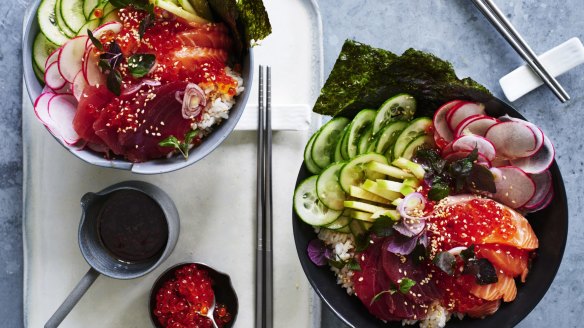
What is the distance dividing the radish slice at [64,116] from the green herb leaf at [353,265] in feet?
3.55

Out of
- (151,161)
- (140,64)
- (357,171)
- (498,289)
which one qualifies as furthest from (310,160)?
(498,289)

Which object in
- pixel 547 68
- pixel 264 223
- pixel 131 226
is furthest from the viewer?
pixel 547 68

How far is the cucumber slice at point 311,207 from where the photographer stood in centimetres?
232

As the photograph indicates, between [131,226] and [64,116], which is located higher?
[64,116]

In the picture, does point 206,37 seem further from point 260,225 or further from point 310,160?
point 260,225

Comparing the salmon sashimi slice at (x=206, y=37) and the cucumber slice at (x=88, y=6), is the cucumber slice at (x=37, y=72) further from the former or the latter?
the salmon sashimi slice at (x=206, y=37)

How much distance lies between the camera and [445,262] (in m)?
2.19

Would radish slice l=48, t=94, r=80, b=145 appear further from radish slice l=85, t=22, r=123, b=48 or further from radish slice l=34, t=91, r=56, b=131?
radish slice l=85, t=22, r=123, b=48

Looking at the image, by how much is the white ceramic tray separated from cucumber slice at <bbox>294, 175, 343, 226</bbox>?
328mm

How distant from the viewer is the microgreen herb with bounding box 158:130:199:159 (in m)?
2.27

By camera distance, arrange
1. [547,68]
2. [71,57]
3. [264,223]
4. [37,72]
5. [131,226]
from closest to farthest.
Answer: [71,57] < [37,72] < [131,226] < [264,223] < [547,68]

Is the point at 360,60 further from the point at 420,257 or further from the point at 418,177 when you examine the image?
the point at 420,257

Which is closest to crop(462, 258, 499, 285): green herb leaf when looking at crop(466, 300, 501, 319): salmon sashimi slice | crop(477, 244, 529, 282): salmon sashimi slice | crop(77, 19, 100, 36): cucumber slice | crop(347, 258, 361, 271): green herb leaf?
crop(477, 244, 529, 282): salmon sashimi slice

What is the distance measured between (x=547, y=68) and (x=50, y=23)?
6.54 feet
